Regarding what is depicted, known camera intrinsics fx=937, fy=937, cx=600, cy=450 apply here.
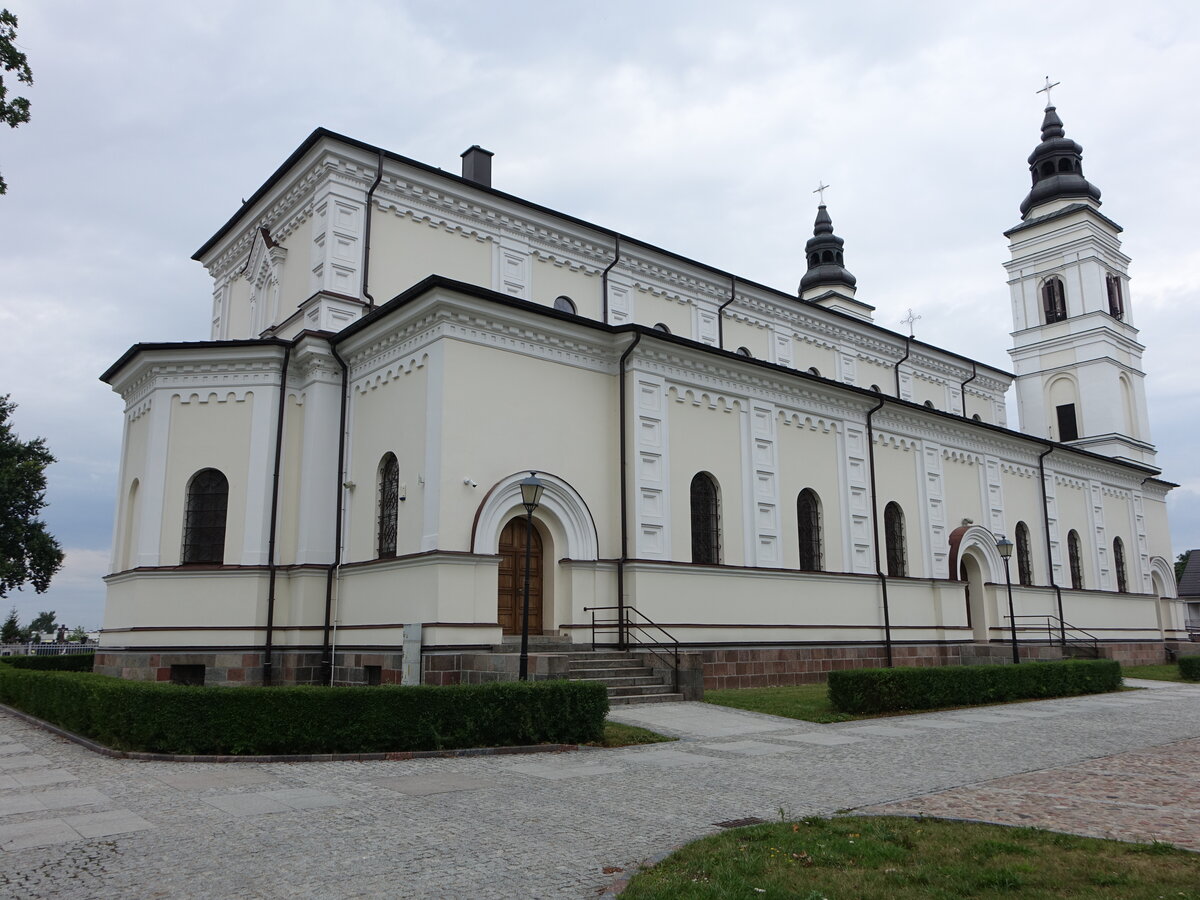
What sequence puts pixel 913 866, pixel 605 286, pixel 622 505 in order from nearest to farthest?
pixel 913 866 < pixel 622 505 < pixel 605 286

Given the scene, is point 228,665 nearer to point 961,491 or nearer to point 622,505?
point 622,505

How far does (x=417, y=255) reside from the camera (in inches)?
906

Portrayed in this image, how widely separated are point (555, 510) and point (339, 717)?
816 cm

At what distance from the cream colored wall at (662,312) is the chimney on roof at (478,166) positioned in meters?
5.35

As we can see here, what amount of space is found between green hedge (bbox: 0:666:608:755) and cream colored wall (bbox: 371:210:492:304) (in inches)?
478

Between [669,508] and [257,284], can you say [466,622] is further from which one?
[257,284]

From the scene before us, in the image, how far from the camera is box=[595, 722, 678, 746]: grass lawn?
13.0 metres

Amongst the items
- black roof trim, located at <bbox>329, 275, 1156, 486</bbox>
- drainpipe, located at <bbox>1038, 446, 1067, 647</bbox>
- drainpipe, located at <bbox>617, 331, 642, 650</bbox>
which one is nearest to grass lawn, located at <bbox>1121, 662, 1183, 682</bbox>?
drainpipe, located at <bbox>1038, 446, 1067, 647</bbox>

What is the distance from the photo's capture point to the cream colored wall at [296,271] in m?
22.4

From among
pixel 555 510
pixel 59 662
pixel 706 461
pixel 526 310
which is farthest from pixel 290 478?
pixel 59 662

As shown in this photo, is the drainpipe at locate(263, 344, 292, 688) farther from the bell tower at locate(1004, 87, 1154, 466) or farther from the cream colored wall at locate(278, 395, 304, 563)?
the bell tower at locate(1004, 87, 1154, 466)

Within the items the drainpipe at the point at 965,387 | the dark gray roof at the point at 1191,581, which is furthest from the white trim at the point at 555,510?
the dark gray roof at the point at 1191,581

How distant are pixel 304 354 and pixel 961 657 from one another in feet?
61.1

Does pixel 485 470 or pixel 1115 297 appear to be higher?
pixel 1115 297
